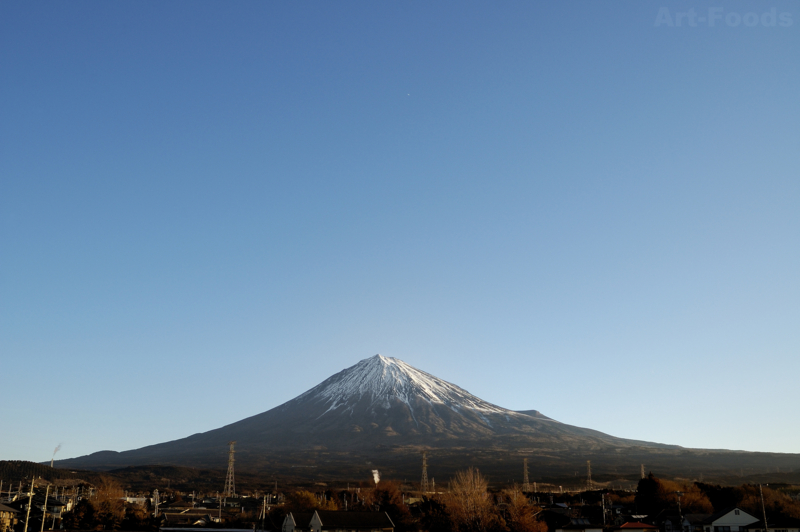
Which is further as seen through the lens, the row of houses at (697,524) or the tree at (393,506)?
the tree at (393,506)

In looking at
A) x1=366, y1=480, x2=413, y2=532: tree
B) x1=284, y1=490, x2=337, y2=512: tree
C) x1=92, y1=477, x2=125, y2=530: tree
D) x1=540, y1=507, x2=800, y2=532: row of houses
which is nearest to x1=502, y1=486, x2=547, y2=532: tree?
x1=540, y1=507, x2=800, y2=532: row of houses

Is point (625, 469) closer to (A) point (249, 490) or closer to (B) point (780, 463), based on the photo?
(B) point (780, 463)

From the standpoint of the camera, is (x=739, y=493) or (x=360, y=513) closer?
(x=360, y=513)

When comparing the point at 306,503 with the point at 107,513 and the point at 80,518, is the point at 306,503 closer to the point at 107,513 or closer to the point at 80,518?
the point at 107,513

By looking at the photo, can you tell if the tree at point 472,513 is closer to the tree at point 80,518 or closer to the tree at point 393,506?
the tree at point 393,506

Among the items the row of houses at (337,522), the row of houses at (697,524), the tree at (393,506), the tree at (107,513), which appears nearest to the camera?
the row of houses at (697,524)

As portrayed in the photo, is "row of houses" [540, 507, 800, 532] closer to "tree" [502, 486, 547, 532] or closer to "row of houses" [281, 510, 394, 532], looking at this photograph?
"tree" [502, 486, 547, 532]

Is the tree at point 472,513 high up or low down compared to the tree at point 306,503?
up

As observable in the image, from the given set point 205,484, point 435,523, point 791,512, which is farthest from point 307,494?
point 205,484

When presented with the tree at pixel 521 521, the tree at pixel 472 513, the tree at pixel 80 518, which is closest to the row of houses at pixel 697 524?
the tree at pixel 521 521

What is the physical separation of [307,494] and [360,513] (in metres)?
17.4

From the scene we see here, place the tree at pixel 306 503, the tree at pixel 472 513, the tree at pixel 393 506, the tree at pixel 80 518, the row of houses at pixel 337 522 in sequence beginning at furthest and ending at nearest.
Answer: the tree at pixel 306 503 → the tree at pixel 393 506 → the tree at pixel 80 518 → the row of houses at pixel 337 522 → the tree at pixel 472 513

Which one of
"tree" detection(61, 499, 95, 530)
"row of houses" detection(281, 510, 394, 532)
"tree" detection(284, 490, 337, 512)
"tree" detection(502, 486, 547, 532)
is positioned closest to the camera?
"tree" detection(502, 486, 547, 532)

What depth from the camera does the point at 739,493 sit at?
8081 centimetres
